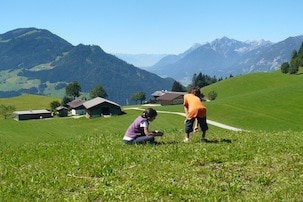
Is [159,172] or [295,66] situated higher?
[295,66]

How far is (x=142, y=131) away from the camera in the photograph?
1828cm

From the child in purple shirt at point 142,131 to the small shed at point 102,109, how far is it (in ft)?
366

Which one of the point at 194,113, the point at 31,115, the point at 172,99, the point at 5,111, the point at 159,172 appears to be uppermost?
the point at 172,99

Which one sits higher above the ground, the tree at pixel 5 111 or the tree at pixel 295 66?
the tree at pixel 295 66

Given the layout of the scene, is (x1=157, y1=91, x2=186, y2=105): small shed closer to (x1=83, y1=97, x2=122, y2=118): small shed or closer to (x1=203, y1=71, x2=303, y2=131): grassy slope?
(x1=83, y1=97, x2=122, y2=118): small shed

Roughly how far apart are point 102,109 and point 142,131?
116 m

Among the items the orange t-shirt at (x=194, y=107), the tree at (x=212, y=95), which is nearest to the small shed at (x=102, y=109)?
the tree at (x=212, y=95)

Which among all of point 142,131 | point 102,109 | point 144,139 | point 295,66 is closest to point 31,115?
point 102,109

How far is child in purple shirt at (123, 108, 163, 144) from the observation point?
17.9 meters

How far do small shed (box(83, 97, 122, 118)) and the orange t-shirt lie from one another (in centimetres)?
11101

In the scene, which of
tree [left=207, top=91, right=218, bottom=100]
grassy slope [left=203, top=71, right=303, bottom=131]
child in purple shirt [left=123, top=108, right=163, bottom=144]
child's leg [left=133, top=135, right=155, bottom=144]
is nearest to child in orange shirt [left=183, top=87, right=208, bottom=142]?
child in purple shirt [left=123, top=108, right=163, bottom=144]

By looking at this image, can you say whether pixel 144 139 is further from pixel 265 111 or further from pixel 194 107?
pixel 265 111

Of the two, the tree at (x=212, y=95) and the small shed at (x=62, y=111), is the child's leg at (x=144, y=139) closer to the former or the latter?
the tree at (x=212, y=95)

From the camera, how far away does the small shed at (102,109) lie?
130375 mm
